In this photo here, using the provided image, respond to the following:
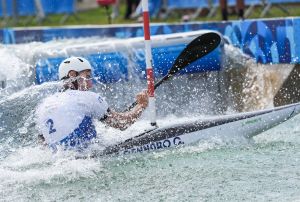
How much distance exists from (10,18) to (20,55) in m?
9.21

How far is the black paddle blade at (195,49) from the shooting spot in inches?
401

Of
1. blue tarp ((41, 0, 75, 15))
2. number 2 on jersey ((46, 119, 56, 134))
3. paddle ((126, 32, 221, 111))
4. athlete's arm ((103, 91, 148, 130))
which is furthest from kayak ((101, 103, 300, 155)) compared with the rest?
blue tarp ((41, 0, 75, 15))

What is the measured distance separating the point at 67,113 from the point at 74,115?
0.23ft

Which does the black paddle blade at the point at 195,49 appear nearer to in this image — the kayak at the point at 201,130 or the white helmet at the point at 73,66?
the kayak at the point at 201,130

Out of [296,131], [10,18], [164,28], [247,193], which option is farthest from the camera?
[10,18]

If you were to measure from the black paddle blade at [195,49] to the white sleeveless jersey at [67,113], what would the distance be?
1842 millimetres

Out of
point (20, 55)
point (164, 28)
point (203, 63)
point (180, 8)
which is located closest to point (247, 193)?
point (203, 63)

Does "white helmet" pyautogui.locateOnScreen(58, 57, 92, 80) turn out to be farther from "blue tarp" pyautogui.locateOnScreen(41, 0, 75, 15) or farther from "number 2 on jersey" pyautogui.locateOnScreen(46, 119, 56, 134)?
"blue tarp" pyautogui.locateOnScreen(41, 0, 75, 15)

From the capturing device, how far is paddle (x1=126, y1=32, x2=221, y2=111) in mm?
10180

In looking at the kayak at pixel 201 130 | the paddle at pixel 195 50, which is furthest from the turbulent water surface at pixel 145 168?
the paddle at pixel 195 50

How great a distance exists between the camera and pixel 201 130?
351 inches

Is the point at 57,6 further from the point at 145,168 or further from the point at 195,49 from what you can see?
the point at 145,168

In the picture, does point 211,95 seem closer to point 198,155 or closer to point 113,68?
point 113,68

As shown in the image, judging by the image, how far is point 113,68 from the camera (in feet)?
38.5
